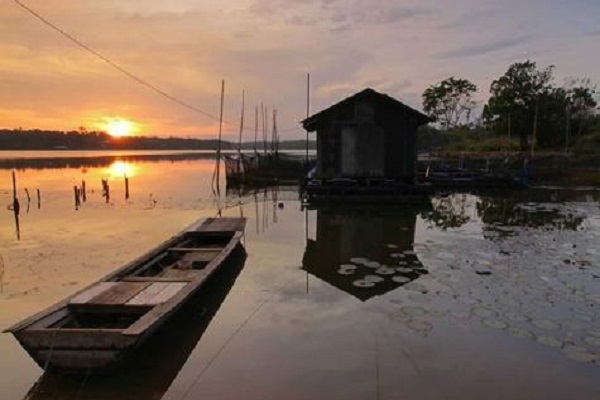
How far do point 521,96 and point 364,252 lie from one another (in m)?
32.4

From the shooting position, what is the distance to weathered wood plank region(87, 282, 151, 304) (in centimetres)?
692

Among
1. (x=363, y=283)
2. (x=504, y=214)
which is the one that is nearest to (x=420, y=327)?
(x=363, y=283)

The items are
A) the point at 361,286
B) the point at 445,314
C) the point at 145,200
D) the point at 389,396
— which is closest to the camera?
the point at 389,396

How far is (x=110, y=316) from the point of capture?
271 inches

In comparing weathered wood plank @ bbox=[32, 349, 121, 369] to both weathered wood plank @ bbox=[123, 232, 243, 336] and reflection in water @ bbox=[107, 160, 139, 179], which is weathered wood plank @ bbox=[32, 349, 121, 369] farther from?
reflection in water @ bbox=[107, 160, 139, 179]

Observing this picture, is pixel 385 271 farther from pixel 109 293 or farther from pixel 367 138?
pixel 367 138

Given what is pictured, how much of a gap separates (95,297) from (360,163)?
55.0ft

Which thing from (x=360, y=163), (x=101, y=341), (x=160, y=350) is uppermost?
(x=360, y=163)

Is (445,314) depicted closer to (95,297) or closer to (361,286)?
(361,286)

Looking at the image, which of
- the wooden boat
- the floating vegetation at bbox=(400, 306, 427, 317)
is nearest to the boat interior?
the wooden boat

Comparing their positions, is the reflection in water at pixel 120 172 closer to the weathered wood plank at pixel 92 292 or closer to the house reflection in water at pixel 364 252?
the house reflection in water at pixel 364 252

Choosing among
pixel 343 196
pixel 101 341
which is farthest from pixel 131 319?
pixel 343 196

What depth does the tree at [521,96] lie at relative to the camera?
3959 centimetres

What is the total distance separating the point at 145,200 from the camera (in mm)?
25812
